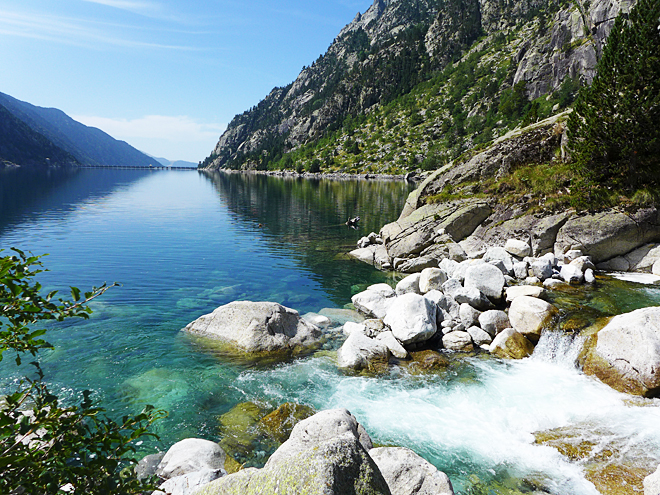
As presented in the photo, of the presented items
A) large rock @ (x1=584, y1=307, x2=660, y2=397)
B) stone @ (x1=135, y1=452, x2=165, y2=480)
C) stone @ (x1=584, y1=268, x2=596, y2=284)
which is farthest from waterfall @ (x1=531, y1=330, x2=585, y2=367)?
stone @ (x1=135, y1=452, x2=165, y2=480)

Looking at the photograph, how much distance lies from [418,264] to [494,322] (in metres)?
12.9

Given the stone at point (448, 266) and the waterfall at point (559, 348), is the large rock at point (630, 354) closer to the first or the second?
the waterfall at point (559, 348)

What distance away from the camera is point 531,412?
12727 millimetres

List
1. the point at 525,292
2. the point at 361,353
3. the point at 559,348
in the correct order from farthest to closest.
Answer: the point at 525,292 → the point at 559,348 → the point at 361,353

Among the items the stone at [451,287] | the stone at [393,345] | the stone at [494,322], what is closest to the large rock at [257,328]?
the stone at [393,345]

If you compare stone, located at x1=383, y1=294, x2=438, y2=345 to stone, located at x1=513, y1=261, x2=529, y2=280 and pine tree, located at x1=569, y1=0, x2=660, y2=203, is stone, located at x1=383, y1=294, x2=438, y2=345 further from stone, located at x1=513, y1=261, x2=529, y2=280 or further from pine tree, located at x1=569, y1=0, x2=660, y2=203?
pine tree, located at x1=569, y1=0, x2=660, y2=203

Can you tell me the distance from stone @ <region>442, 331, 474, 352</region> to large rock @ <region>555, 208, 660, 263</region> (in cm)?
1414

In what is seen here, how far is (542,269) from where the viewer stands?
2359 centimetres

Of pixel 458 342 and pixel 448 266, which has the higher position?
pixel 448 266

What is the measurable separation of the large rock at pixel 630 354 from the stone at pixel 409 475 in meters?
9.34

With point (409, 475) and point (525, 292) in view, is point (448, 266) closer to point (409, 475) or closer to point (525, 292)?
point (525, 292)

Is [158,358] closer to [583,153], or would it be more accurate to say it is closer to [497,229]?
[497,229]

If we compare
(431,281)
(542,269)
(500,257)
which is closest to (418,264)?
(500,257)

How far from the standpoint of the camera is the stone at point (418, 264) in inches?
1212
